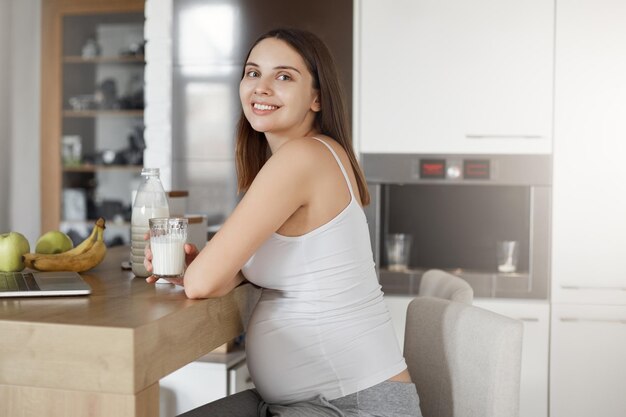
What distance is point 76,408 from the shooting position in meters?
1.07

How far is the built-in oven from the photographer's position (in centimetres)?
277

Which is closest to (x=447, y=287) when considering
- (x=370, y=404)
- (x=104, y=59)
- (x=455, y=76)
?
(x=370, y=404)

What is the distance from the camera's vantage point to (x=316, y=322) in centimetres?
144

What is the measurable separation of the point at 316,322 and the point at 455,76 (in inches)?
63.8

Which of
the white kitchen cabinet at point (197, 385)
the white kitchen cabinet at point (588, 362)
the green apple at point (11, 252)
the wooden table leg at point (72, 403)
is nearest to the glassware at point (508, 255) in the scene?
the white kitchen cabinet at point (588, 362)

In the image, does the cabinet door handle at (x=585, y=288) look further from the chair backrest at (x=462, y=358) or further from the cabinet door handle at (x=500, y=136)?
the chair backrest at (x=462, y=358)

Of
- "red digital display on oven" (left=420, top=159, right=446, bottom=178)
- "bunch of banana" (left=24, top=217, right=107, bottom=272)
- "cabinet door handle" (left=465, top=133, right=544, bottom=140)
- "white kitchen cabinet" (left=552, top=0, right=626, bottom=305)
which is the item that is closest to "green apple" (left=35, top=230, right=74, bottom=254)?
"bunch of banana" (left=24, top=217, right=107, bottom=272)

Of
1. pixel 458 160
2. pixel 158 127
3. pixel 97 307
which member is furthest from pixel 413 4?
pixel 97 307

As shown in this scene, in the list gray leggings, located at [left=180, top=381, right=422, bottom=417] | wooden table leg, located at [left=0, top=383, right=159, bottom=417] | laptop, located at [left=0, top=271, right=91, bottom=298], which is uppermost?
laptop, located at [left=0, top=271, right=91, bottom=298]

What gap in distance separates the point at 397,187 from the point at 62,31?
2.57 meters

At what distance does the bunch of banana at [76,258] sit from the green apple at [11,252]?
22mm

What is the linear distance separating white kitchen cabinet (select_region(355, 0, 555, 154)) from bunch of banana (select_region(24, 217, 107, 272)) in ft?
4.53

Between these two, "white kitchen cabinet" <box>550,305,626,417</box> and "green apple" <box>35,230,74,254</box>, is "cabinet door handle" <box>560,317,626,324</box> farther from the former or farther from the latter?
"green apple" <box>35,230,74,254</box>

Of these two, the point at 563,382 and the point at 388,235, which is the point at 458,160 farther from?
the point at 563,382
